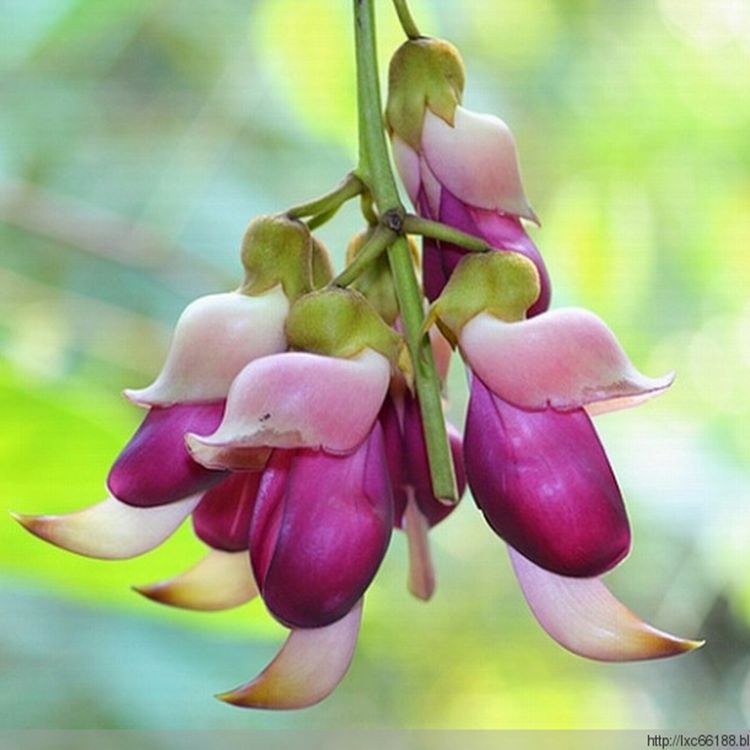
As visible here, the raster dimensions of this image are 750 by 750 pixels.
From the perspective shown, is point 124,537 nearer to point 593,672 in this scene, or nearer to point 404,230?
point 404,230

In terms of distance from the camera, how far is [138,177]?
3.32 feet

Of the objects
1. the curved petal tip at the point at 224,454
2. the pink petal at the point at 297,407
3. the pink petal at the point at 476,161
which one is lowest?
the curved petal tip at the point at 224,454

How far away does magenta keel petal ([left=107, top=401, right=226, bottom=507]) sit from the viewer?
14.8 inches

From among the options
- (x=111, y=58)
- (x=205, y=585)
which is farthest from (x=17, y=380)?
(x=111, y=58)

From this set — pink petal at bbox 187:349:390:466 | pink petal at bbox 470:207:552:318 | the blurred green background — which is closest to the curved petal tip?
pink petal at bbox 187:349:390:466

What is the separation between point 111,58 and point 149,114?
0.17ft

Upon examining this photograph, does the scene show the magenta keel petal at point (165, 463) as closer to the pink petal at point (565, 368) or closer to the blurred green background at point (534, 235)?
the pink petal at point (565, 368)

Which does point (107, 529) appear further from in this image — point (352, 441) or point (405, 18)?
point (405, 18)

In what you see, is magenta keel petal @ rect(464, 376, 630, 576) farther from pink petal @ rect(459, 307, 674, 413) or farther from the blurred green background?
the blurred green background

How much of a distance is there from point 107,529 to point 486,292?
0.43 feet

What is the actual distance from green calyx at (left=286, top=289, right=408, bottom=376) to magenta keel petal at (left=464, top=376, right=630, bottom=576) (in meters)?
0.04

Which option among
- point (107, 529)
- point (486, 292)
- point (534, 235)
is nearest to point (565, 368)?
point (486, 292)

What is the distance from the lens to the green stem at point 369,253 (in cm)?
37

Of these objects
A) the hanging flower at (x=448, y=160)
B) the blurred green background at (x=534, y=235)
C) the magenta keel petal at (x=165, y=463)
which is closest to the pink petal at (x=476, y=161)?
the hanging flower at (x=448, y=160)
